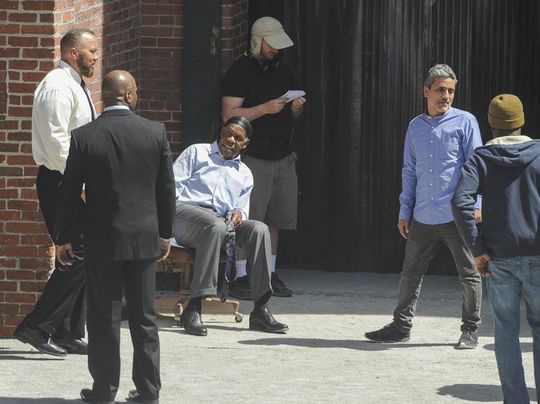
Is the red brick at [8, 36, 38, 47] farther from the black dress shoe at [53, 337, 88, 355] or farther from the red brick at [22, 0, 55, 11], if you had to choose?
the black dress shoe at [53, 337, 88, 355]

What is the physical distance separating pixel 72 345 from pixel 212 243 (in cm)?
121

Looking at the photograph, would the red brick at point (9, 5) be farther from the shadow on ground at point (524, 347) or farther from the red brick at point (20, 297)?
the shadow on ground at point (524, 347)

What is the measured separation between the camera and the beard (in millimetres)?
9414

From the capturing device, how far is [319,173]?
12.1 metres

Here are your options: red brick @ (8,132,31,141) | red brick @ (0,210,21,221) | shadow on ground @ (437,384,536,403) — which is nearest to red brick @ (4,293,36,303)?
red brick @ (0,210,21,221)

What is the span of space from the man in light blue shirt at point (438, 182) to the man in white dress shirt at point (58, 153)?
2028mm

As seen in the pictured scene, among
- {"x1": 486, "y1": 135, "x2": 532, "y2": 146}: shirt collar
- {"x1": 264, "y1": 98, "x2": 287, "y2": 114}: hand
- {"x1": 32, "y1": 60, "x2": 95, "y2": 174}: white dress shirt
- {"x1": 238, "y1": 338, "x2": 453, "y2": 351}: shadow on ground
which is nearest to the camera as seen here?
{"x1": 486, "y1": 135, "x2": 532, "y2": 146}: shirt collar

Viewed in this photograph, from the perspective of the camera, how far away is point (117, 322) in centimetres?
829

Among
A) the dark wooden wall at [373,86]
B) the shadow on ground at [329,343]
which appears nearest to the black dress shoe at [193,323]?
the shadow on ground at [329,343]

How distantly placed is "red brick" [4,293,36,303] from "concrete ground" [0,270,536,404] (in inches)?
10.0

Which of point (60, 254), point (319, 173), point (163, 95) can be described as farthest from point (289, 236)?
point (60, 254)

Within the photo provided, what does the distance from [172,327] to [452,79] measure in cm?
248

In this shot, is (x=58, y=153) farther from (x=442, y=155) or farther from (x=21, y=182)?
(x=442, y=155)

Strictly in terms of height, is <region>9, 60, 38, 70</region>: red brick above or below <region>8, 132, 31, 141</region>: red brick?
above
